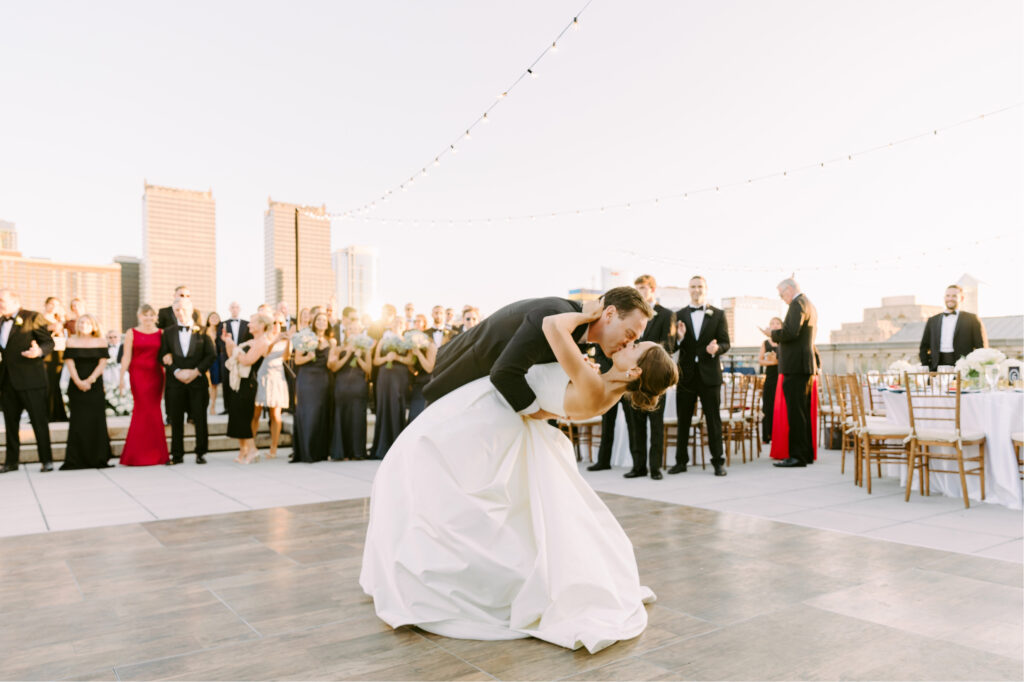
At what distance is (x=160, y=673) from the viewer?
236cm

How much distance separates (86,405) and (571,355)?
7017 millimetres

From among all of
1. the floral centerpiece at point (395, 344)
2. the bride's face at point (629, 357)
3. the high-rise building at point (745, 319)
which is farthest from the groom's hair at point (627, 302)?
the high-rise building at point (745, 319)

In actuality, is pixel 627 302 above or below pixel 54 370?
above

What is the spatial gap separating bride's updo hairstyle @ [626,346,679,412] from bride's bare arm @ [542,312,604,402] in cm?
15

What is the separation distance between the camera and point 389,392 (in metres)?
8.64

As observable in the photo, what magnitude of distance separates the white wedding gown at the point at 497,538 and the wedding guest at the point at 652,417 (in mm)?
3713

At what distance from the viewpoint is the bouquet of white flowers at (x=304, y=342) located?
8211 mm

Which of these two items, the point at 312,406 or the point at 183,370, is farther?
the point at 312,406

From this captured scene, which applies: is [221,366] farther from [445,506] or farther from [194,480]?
[445,506]

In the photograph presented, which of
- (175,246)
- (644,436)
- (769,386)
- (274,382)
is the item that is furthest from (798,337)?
(175,246)

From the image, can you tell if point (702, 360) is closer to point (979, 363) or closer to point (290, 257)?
point (979, 363)

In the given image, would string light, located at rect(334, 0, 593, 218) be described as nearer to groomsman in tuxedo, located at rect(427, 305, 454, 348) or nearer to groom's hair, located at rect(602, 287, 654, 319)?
groomsman in tuxedo, located at rect(427, 305, 454, 348)

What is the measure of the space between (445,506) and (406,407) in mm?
6354

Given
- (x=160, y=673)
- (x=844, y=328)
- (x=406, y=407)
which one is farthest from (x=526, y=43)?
(x=844, y=328)
